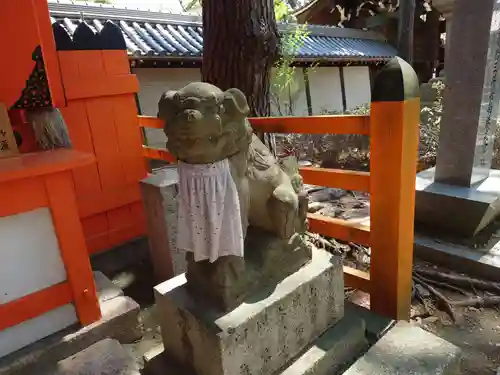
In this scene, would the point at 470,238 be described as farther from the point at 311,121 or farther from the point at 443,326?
the point at 311,121

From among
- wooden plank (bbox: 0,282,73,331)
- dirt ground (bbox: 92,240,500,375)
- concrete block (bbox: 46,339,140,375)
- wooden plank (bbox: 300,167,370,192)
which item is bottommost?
dirt ground (bbox: 92,240,500,375)

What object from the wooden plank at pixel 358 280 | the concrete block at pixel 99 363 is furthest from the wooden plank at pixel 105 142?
the wooden plank at pixel 358 280

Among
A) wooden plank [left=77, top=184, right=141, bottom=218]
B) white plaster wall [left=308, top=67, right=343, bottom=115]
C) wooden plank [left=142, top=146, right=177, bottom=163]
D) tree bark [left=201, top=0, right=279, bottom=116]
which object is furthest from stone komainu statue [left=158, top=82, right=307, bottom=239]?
white plaster wall [left=308, top=67, right=343, bottom=115]

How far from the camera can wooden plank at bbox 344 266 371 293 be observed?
2556 millimetres

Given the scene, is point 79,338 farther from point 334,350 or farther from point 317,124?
point 317,124

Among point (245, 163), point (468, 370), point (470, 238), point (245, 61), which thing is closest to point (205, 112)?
point (245, 163)

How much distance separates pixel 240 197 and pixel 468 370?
6.32 ft

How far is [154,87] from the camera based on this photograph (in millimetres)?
7379

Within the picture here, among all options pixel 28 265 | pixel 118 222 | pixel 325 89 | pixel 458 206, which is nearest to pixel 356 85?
pixel 325 89

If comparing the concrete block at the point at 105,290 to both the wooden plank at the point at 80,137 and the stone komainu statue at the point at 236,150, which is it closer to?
the wooden plank at the point at 80,137

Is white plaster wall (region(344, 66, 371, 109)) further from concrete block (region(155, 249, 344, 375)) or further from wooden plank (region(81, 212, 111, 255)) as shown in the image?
concrete block (region(155, 249, 344, 375))

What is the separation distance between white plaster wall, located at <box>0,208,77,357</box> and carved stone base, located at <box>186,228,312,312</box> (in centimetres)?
90

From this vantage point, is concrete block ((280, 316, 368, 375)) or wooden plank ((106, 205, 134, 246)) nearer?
concrete block ((280, 316, 368, 375))

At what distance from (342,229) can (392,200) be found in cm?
53
